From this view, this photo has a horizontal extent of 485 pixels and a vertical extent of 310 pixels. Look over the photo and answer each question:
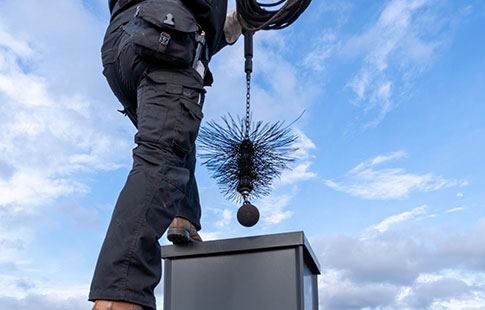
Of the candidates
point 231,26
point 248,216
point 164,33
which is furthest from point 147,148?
point 231,26

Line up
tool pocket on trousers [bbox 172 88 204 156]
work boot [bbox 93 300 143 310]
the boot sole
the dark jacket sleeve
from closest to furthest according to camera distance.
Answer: work boot [bbox 93 300 143 310] < tool pocket on trousers [bbox 172 88 204 156] < the dark jacket sleeve < the boot sole

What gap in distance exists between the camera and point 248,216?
184 centimetres

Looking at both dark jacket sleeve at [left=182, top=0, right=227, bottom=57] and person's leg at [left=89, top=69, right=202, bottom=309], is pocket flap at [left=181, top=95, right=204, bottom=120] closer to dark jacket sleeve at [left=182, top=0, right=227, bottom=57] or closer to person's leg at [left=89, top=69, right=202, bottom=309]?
person's leg at [left=89, top=69, right=202, bottom=309]

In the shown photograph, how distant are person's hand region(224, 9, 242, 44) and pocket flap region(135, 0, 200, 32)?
53 centimetres

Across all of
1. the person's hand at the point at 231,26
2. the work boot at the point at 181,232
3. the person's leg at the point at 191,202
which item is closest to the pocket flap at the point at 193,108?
the person's leg at the point at 191,202

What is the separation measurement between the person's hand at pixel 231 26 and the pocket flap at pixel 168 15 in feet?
1.73

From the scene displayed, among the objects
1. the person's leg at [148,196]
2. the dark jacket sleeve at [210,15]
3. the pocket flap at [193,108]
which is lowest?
the person's leg at [148,196]

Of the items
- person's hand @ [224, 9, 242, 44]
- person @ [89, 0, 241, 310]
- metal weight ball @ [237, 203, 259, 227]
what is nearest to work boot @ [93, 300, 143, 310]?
person @ [89, 0, 241, 310]

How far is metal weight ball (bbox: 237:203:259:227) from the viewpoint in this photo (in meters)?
1.84

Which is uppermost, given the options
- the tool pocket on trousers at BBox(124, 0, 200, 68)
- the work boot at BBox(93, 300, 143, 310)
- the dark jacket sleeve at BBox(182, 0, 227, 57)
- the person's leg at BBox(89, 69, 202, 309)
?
the dark jacket sleeve at BBox(182, 0, 227, 57)

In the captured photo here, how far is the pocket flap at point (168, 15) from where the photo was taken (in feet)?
4.37

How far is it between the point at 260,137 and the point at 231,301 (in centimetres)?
60

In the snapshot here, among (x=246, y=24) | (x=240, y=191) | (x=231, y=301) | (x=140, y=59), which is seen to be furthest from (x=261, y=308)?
(x=246, y=24)

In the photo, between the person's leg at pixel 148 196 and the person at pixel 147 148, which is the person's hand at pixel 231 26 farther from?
the person's leg at pixel 148 196
